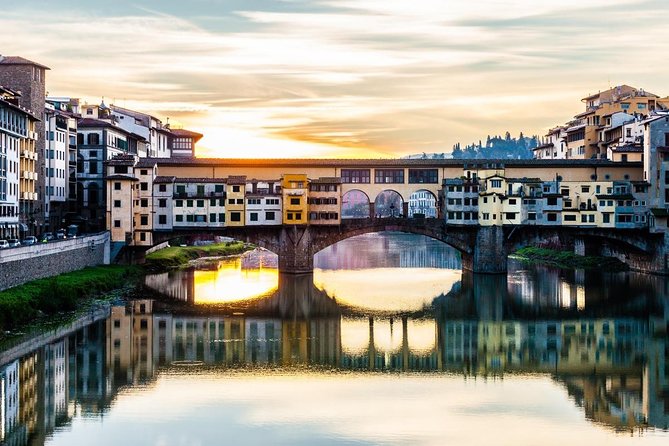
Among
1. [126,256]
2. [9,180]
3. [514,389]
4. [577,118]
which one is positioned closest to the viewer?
[514,389]

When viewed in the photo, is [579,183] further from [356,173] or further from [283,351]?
[283,351]

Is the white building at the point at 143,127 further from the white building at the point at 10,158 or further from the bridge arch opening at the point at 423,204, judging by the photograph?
the bridge arch opening at the point at 423,204

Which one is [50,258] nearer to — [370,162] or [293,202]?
[293,202]

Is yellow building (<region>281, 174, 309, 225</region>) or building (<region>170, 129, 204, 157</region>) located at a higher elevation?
building (<region>170, 129, 204, 157</region>)

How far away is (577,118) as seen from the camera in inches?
3784

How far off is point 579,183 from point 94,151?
3647 centimetres

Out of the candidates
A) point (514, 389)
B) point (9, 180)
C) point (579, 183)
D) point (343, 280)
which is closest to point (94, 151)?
point (9, 180)

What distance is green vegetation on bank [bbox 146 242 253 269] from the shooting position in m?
70.3

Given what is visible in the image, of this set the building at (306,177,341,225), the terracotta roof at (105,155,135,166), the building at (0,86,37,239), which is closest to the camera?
the building at (0,86,37,239)

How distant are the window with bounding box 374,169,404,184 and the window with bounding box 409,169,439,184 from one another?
2.49ft

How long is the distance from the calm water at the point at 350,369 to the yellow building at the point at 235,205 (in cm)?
862

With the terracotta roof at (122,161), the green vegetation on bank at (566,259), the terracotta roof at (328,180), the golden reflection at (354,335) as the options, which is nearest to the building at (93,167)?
the terracotta roof at (122,161)

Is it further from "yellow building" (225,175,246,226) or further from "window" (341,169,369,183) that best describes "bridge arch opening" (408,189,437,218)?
"yellow building" (225,175,246,226)

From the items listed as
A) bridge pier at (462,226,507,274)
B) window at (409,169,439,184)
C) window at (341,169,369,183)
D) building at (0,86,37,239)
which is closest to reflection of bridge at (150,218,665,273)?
bridge pier at (462,226,507,274)
